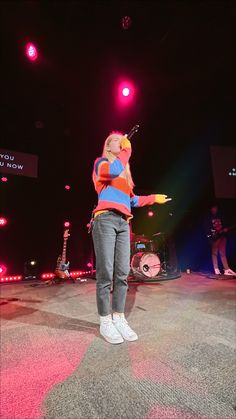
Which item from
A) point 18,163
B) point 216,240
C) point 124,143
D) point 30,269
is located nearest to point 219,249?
point 216,240

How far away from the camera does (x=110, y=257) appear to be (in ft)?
5.43

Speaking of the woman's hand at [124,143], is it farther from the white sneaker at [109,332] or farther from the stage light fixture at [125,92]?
the stage light fixture at [125,92]

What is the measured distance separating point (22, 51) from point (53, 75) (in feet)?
2.09

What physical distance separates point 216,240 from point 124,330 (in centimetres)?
476

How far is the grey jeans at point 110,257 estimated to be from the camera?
165 cm

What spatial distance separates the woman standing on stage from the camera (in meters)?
1.65

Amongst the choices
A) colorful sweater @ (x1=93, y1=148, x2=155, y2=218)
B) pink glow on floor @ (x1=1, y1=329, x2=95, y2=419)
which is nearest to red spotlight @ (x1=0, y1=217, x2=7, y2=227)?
pink glow on floor @ (x1=1, y1=329, x2=95, y2=419)

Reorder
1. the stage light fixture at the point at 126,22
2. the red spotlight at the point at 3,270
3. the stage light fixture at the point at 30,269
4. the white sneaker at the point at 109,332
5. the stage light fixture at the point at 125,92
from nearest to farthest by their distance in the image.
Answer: the white sneaker at the point at 109,332 < the stage light fixture at the point at 126,22 < the stage light fixture at the point at 125,92 < the red spotlight at the point at 3,270 < the stage light fixture at the point at 30,269

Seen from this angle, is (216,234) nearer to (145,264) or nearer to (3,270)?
(145,264)

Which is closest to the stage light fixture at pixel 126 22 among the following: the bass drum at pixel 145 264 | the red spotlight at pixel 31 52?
the red spotlight at pixel 31 52

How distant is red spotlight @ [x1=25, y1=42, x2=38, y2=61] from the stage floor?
417cm

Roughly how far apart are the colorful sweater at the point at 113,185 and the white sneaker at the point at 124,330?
83cm

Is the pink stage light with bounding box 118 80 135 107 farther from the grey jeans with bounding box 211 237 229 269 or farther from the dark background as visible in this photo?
the grey jeans with bounding box 211 237 229 269

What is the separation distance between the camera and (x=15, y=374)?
1217 mm
